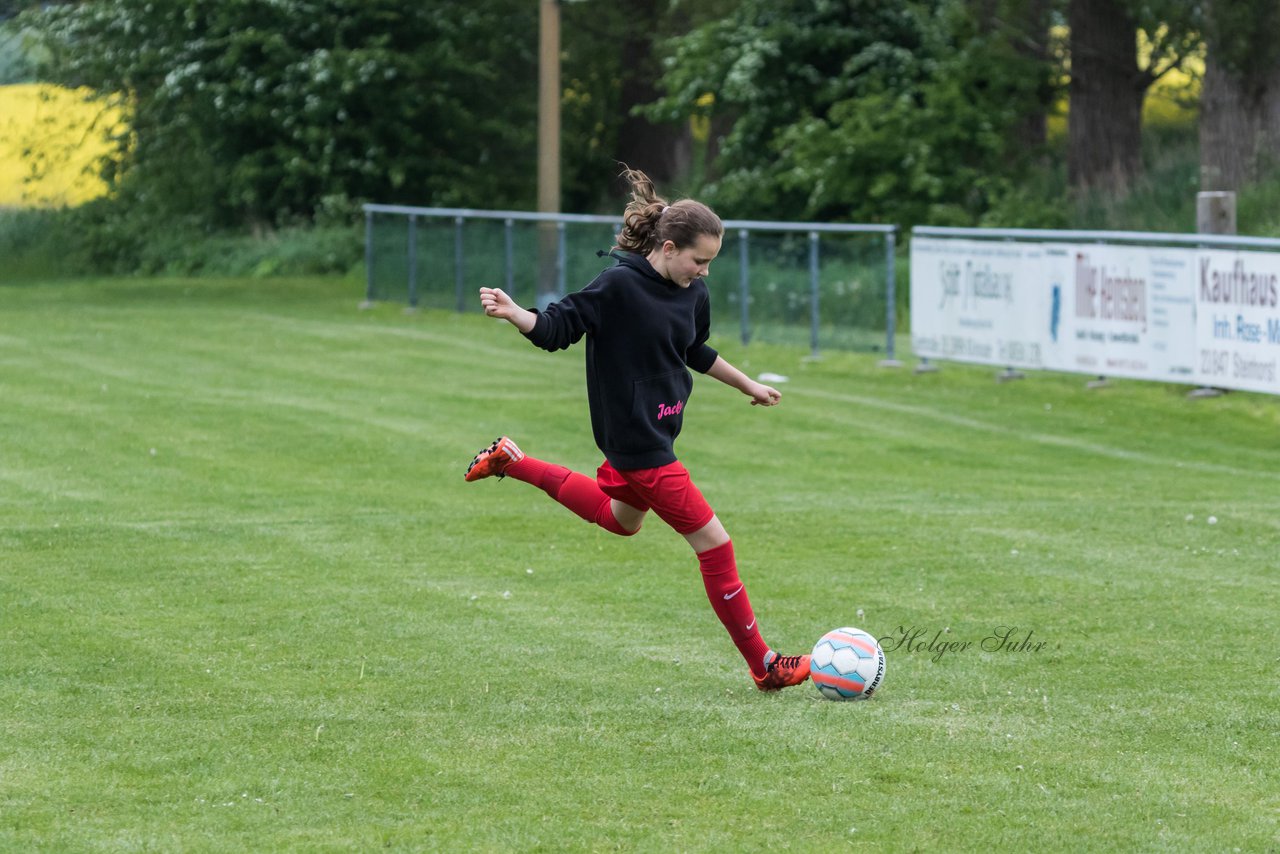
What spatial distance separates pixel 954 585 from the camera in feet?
29.8

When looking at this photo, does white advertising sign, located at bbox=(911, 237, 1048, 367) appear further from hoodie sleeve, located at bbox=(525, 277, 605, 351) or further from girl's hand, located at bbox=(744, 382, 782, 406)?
hoodie sleeve, located at bbox=(525, 277, 605, 351)

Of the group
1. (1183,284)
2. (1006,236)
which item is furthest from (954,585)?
(1006,236)

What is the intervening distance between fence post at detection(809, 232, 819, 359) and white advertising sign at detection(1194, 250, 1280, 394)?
15.9ft

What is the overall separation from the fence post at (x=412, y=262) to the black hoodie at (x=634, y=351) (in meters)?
19.1

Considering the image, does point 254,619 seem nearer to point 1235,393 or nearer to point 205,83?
point 1235,393

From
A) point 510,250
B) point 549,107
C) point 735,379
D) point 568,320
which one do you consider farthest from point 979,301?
point 568,320

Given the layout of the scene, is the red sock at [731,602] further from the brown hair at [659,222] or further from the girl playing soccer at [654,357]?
the brown hair at [659,222]

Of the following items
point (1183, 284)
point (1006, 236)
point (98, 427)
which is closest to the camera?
point (98, 427)

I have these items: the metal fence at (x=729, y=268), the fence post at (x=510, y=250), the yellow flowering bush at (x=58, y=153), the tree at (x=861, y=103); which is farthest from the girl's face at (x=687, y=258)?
the yellow flowering bush at (x=58, y=153)

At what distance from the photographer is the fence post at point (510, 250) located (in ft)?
78.8

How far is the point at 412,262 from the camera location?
25.8m

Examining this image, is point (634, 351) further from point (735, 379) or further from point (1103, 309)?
point (1103, 309)

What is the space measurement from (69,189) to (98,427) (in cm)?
2326

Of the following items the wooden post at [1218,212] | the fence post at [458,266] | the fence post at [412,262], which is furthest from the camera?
the fence post at [412,262]
